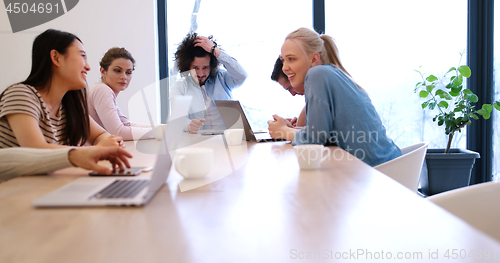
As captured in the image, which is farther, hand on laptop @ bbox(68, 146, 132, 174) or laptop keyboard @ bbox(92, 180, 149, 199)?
hand on laptop @ bbox(68, 146, 132, 174)

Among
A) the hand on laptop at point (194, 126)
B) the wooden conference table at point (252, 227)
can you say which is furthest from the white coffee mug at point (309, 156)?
the hand on laptop at point (194, 126)

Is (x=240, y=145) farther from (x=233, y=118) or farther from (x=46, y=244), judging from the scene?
(x=46, y=244)

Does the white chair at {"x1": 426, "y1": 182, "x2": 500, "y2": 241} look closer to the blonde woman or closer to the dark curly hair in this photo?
the blonde woman

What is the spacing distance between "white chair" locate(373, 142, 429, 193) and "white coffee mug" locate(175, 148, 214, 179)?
2.74ft

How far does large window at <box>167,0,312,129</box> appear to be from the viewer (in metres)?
3.69

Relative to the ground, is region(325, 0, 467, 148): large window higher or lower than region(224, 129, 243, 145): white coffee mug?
higher

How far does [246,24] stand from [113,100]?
6.04 feet

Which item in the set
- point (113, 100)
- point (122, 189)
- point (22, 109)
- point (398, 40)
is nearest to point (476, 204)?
point (122, 189)

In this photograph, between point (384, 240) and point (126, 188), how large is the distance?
0.56 metres

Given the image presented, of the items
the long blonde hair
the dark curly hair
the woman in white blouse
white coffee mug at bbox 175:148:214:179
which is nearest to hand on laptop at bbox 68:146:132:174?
white coffee mug at bbox 175:148:214:179

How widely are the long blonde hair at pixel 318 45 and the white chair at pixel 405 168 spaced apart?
56 cm

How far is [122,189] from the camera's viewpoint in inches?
31.5

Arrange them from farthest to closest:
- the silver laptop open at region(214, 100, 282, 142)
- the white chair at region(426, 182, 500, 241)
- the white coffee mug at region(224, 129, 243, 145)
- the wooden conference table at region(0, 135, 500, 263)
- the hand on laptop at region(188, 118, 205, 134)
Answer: the hand on laptop at region(188, 118, 205, 134)
the silver laptop open at region(214, 100, 282, 142)
the white coffee mug at region(224, 129, 243, 145)
the white chair at region(426, 182, 500, 241)
the wooden conference table at region(0, 135, 500, 263)

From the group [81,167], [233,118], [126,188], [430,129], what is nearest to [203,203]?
[126,188]
